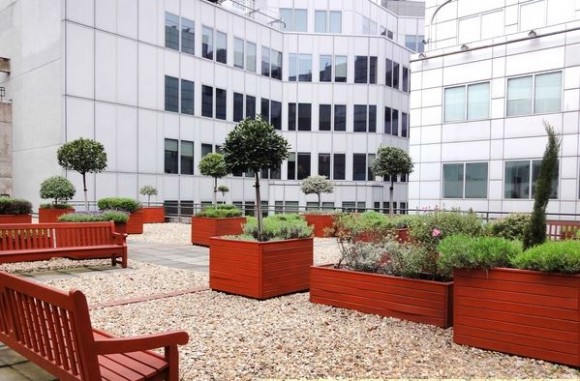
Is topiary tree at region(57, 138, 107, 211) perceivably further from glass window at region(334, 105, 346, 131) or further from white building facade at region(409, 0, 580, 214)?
glass window at region(334, 105, 346, 131)

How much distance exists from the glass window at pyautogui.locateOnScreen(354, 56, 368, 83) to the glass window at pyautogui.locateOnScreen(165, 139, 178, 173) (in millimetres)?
14095

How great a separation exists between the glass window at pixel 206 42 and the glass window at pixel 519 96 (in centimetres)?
1792

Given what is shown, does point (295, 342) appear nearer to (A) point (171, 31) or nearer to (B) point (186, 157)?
(B) point (186, 157)

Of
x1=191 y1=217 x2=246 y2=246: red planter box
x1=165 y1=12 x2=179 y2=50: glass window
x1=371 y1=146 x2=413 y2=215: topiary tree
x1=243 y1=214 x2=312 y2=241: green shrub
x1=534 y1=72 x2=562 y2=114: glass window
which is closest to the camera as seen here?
x1=243 y1=214 x2=312 y2=241: green shrub

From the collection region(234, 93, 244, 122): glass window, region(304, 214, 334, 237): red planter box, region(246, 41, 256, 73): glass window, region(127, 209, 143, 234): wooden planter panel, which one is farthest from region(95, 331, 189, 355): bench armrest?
region(246, 41, 256, 73): glass window

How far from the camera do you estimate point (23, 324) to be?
3.56 m

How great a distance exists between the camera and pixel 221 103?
30.5 meters

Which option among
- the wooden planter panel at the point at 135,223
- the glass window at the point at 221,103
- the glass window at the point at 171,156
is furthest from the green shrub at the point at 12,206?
the glass window at the point at 221,103

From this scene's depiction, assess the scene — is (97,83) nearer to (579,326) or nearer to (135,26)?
(135,26)

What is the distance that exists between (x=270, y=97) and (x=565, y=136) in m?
20.4

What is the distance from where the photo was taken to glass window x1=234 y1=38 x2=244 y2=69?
3122 centimetres

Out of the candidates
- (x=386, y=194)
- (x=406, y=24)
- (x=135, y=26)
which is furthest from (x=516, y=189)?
(x=406, y=24)

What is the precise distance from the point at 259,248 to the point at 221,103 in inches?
976

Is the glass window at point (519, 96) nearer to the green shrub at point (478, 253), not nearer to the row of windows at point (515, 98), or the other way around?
the row of windows at point (515, 98)
